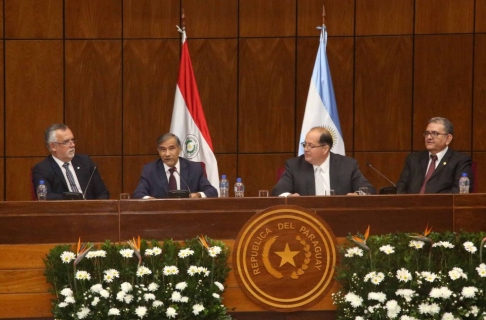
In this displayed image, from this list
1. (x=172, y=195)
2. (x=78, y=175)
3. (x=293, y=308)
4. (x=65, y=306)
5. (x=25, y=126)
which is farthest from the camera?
(x=25, y=126)

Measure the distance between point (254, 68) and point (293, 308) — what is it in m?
3.45

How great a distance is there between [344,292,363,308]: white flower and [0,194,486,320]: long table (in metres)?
0.20

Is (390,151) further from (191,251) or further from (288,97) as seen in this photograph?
(191,251)

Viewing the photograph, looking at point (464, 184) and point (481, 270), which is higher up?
point (464, 184)

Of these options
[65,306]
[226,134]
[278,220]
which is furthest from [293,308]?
[226,134]

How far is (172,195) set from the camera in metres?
4.66

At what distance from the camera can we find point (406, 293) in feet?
13.4

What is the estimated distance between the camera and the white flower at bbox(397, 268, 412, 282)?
4.12m

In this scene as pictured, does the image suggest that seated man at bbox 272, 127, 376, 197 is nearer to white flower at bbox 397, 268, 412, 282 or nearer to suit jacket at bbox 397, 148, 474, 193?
suit jacket at bbox 397, 148, 474, 193

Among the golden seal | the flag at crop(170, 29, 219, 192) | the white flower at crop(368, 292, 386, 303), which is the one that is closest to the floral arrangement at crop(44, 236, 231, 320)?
the golden seal

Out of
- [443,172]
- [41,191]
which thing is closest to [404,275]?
[443,172]

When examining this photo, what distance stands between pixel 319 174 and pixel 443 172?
3.27 ft

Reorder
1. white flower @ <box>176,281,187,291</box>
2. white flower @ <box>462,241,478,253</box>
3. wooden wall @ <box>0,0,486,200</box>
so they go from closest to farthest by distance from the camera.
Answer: white flower @ <box>176,281,187,291</box>
white flower @ <box>462,241,478,253</box>
wooden wall @ <box>0,0,486,200</box>

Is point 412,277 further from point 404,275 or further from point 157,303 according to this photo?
point 157,303
